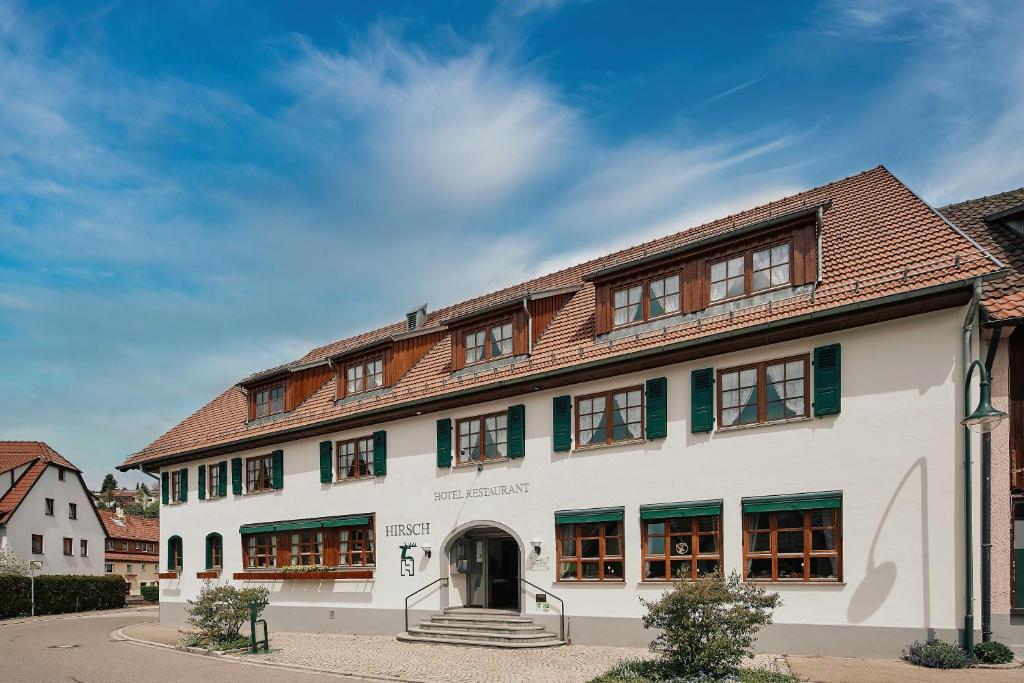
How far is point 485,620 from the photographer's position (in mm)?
20969

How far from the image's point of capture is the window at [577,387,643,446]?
19.2 m

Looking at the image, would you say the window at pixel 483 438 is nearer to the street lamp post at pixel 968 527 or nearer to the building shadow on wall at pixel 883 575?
the building shadow on wall at pixel 883 575

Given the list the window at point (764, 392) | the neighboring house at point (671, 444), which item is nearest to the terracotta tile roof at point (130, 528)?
the neighboring house at point (671, 444)

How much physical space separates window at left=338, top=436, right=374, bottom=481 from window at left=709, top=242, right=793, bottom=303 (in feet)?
36.4

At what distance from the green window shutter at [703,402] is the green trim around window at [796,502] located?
5.31ft

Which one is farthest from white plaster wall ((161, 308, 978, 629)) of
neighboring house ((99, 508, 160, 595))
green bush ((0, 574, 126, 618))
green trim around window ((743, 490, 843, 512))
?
neighboring house ((99, 508, 160, 595))

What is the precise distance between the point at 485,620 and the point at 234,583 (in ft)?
37.9

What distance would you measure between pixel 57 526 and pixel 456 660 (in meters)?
42.2

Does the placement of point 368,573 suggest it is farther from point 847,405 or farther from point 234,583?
point 847,405

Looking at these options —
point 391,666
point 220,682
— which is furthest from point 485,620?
point 220,682

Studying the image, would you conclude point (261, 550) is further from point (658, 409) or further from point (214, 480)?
point (658, 409)

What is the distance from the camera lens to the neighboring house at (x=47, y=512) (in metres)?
48.4

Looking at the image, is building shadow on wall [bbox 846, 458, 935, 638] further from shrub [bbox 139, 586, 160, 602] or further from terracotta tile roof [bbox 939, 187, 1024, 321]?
shrub [bbox 139, 586, 160, 602]

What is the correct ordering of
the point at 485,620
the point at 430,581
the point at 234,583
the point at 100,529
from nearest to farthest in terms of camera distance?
the point at 485,620 → the point at 430,581 → the point at 234,583 → the point at 100,529
